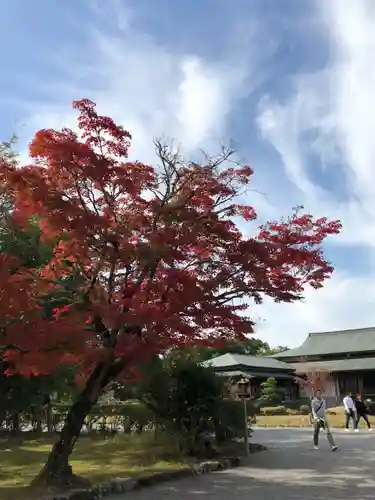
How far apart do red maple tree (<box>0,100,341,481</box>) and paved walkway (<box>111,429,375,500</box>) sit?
7.49ft

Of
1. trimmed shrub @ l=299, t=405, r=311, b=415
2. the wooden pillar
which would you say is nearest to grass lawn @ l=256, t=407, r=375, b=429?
trimmed shrub @ l=299, t=405, r=311, b=415

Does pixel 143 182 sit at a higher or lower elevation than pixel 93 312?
higher

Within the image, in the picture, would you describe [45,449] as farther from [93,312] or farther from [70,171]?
[70,171]

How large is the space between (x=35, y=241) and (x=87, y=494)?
809 cm

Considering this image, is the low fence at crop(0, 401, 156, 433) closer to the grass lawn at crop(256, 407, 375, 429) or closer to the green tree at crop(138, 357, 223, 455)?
the green tree at crop(138, 357, 223, 455)

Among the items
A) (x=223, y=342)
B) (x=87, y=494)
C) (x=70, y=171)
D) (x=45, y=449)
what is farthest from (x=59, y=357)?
(x=45, y=449)

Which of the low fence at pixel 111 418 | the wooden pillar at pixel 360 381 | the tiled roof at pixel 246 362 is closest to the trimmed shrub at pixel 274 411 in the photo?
the tiled roof at pixel 246 362

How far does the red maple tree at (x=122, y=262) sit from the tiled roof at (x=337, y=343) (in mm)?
32849

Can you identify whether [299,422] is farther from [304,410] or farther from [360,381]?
[360,381]

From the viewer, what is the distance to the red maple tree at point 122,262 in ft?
31.2

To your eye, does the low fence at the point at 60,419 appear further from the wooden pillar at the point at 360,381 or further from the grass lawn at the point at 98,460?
the wooden pillar at the point at 360,381

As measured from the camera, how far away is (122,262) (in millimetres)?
10523

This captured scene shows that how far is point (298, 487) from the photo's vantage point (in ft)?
32.3

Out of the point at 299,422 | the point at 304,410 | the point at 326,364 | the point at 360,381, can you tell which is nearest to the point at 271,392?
the point at 304,410
